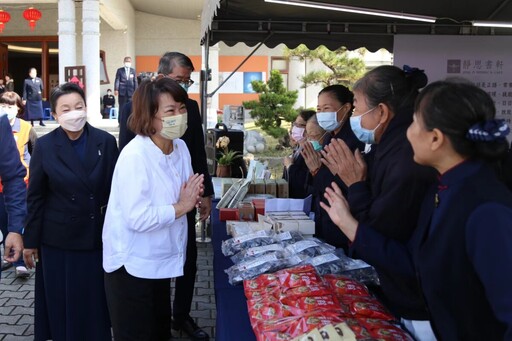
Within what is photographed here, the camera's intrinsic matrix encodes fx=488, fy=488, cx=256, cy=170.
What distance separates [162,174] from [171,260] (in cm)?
37

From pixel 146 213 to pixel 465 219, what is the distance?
1216 millimetres

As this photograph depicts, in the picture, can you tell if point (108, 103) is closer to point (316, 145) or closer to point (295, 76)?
point (295, 76)

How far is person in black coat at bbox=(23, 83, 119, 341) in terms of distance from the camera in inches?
96.1

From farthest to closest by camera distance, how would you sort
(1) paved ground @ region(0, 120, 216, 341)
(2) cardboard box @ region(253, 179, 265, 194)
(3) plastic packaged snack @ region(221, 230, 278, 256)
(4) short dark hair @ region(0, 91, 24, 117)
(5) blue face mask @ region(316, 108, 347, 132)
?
1. (4) short dark hair @ region(0, 91, 24, 117)
2. (2) cardboard box @ region(253, 179, 265, 194)
3. (1) paved ground @ region(0, 120, 216, 341)
4. (5) blue face mask @ region(316, 108, 347, 132)
5. (3) plastic packaged snack @ region(221, 230, 278, 256)

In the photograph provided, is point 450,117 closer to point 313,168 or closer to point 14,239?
point 313,168

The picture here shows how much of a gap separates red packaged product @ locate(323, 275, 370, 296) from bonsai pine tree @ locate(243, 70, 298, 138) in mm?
9946

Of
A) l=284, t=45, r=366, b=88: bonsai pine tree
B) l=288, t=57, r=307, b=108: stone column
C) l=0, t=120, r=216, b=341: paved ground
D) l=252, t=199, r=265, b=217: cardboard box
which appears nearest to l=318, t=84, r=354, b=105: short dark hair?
l=252, t=199, r=265, b=217: cardboard box

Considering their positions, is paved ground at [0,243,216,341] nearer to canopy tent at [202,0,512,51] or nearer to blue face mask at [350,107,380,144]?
blue face mask at [350,107,380,144]

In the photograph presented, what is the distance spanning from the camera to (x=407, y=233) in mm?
1569

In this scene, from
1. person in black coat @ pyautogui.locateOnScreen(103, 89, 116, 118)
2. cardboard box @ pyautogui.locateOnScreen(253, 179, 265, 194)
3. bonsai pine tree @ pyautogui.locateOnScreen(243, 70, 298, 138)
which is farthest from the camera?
person in black coat @ pyautogui.locateOnScreen(103, 89, 116, 118)

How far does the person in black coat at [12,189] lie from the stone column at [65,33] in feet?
39.3

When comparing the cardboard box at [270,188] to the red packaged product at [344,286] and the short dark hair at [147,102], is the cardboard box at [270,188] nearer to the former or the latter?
the short dark hair at [147,102]

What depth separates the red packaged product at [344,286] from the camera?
68.1 inches

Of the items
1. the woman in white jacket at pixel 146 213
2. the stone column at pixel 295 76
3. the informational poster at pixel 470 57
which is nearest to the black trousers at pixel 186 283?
the woman in white jacket at pixel 146 213
